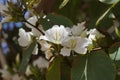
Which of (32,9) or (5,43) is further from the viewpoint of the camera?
(5,43)

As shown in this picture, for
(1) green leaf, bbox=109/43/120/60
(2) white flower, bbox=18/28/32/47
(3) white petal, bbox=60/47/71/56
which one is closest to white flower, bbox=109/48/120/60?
(1) green leaf, bbox=109/43/120/60

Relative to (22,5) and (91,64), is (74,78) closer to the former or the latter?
(91,64)

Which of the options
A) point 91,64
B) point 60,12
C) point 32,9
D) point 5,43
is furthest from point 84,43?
point 5,43

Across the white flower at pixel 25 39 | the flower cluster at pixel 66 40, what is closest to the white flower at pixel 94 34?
the flower cluster at pixel 66 40

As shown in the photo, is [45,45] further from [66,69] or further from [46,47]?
[66,69]

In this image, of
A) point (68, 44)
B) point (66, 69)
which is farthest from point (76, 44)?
point (66, 69)

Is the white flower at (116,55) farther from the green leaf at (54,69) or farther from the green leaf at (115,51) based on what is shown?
the green leaf at (54,69)
